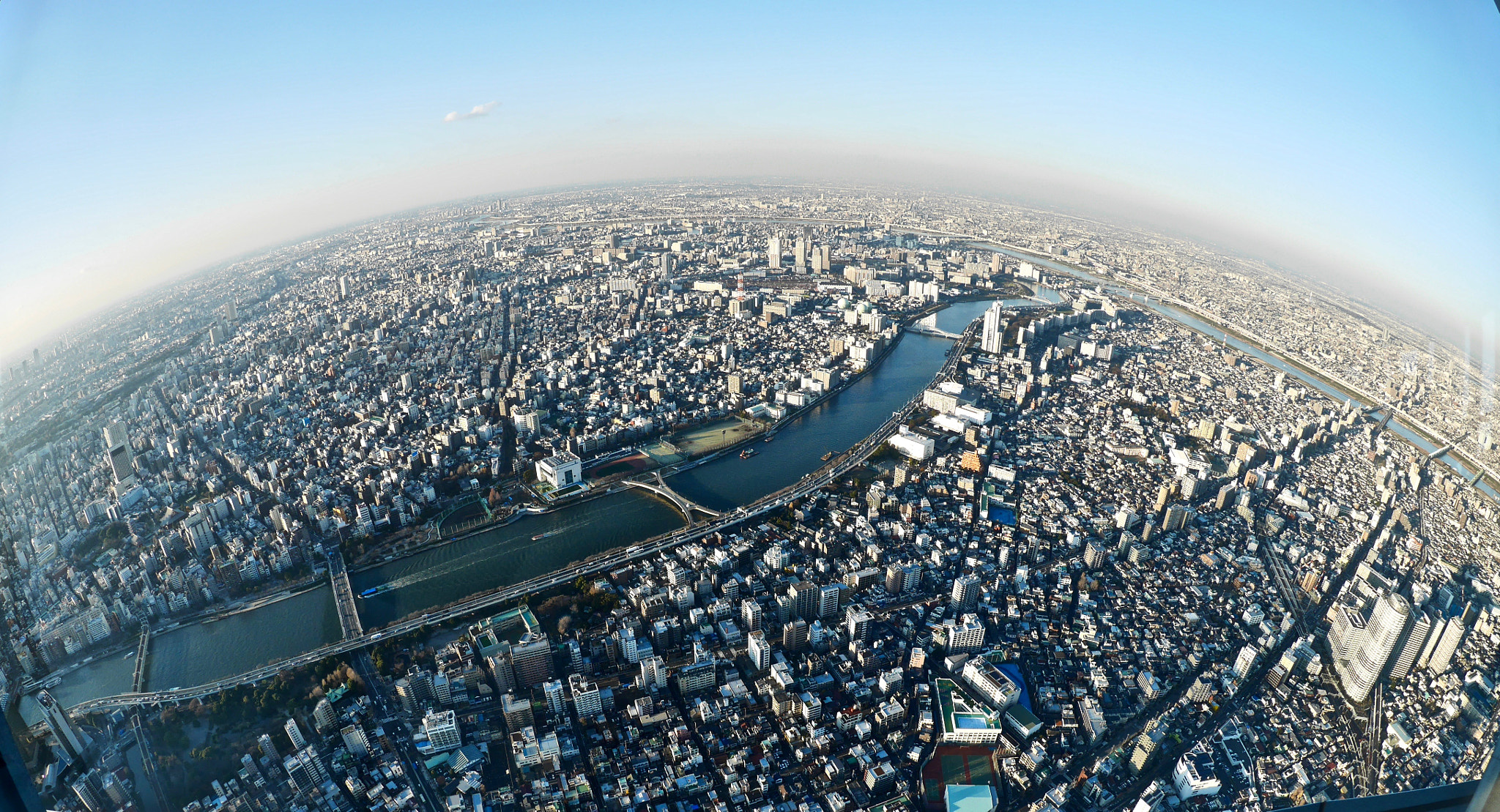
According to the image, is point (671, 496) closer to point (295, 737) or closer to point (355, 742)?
point (355, 742)

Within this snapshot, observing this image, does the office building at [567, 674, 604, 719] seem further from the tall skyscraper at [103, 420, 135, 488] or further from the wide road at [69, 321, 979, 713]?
the tall skyscraper at [103, 420, 135, 488]

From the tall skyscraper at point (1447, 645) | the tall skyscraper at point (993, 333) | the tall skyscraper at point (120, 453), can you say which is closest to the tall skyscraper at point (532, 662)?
the tall skyscraper at point (120, 453)

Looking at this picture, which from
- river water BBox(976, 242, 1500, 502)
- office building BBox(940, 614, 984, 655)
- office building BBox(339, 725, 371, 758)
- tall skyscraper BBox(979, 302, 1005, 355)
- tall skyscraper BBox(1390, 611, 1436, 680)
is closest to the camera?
office building BBox(339, 725, 371, 758)

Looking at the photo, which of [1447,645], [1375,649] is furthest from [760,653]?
[1447,645]

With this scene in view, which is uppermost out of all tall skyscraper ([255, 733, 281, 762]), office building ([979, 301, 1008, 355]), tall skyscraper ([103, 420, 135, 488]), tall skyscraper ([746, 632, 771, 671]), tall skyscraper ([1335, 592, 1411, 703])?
tall skyscraper ([103, 420, 135, 488])

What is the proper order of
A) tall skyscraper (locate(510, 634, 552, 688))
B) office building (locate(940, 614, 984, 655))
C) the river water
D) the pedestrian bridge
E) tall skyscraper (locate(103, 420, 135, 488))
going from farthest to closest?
the pedestrian bridge, tall skyscraper (locate(103, 420, 135, 488)), the river water, office building (locate(940, 614, 984, 655)), tall skyscraper (locate(510, 634, 552, 688))

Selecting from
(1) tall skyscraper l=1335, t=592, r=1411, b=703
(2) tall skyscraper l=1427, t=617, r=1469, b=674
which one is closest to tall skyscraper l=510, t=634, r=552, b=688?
(1) tall skyscraper l=1335, t=592, r=1411, b=703

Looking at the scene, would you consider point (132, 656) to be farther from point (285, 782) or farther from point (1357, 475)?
point (1357, 475)
